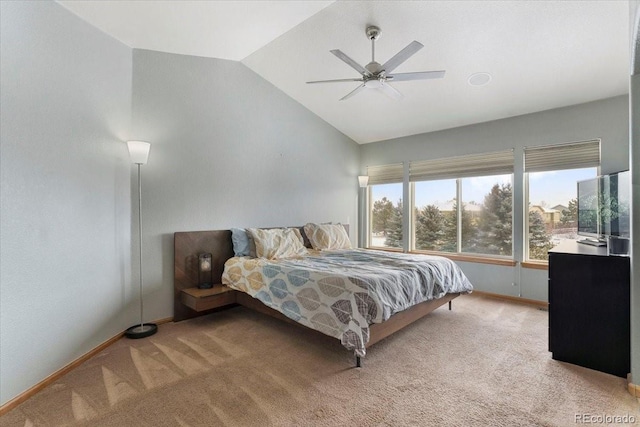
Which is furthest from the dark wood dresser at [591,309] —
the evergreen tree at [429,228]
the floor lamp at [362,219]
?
the floor lamp at [362,219]

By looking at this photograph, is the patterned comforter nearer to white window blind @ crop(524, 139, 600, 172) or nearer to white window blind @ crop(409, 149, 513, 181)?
white window blind @ crop(409, 149, 513, 181)

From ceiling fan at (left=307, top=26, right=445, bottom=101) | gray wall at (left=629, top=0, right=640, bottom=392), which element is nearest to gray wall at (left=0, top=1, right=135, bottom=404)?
ceiling fan at (left=307, top=26, right=445, bottom=101)

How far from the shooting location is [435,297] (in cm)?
310

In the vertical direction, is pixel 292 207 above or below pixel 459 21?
below

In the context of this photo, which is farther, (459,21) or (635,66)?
(459,21)

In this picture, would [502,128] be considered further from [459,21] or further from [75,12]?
[75,12]

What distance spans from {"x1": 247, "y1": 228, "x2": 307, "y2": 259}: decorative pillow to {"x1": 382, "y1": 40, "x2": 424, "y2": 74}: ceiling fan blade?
236cm

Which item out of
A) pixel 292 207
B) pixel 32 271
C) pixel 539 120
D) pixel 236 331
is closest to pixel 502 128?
pixel 539 120

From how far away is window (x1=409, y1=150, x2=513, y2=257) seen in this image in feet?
14.2

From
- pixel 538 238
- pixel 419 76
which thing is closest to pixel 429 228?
pixel 538 238

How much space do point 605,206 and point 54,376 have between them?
482 centimetres

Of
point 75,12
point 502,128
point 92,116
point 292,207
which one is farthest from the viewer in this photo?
point 292,207

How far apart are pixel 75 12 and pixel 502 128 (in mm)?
5100

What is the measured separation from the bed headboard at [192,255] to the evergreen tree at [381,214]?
3.15 meters
